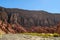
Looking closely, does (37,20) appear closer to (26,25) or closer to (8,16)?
(26,25)

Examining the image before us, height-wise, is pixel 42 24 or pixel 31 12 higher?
pixel 31 12

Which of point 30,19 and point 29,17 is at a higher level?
point 29,17

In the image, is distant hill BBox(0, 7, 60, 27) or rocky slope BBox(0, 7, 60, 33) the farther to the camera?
distant hill BBox(0, 7, 60, 27)

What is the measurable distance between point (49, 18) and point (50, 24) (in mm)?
3688

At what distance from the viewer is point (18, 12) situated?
259ft

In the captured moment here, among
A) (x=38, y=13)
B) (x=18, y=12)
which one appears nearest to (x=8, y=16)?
(x=18, y=12)

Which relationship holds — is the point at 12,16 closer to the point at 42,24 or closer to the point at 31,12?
the point at 31,12

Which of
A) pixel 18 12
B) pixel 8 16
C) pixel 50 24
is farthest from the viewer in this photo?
pixel 50 24

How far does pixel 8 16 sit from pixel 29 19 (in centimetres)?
1335

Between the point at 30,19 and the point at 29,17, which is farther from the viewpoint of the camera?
the point at 30,19

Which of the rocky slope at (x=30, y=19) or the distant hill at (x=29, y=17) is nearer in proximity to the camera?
the rocky slope at (x=30, y=19)

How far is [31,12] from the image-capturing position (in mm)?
83188

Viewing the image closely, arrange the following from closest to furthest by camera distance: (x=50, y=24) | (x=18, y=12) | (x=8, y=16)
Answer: (x=8, y=16), (x=18, y=12), (x=50, y=24)

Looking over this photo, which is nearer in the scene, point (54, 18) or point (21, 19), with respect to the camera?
point (21, 19)
